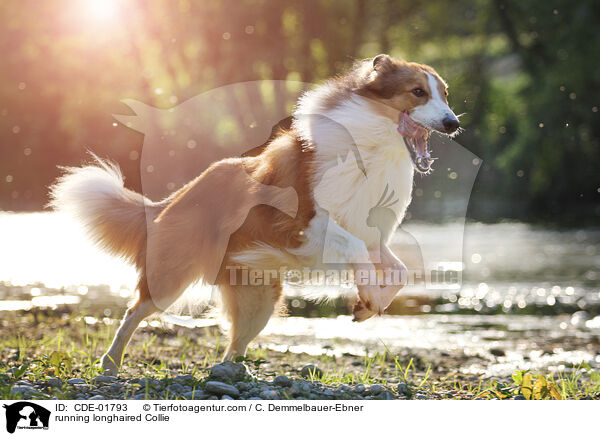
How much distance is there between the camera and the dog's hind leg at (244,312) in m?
5.43

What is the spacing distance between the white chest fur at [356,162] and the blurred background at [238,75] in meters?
13.1

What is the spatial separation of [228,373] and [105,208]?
1.70 metres

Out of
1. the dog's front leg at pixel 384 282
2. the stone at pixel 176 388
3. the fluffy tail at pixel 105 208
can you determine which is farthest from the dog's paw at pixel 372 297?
the fluffy tail at pixel 105 208

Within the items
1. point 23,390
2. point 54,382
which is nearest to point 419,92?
point 54,382

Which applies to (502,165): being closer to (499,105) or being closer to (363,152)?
(499,105)

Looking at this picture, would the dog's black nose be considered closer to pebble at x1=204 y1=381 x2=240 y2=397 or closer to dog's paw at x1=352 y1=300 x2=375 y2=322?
dog's paw at x1=352 y1=300 x2=375 y2=322

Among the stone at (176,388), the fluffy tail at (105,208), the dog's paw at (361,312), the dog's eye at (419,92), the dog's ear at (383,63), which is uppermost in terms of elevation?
the dog's ear at (383,63)

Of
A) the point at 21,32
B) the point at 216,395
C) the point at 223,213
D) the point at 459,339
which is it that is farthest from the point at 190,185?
the point at 21,32

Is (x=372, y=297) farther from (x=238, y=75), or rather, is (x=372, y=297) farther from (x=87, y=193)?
(x=238, y=75)

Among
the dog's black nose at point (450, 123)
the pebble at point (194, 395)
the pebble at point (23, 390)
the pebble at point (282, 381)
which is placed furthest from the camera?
the dog's black nose at point (450, 123)

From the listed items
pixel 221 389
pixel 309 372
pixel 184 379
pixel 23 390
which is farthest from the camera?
pixel 309 372

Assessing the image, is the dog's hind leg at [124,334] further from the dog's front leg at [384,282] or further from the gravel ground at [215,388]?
the dog's front leg at [384,282]

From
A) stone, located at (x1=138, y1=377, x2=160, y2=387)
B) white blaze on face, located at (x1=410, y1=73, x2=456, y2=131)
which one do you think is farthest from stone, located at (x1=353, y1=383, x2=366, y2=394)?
white blaze on face, located at (x1=410, y1=73, x2=456, y2=131)

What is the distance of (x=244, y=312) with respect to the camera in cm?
545
